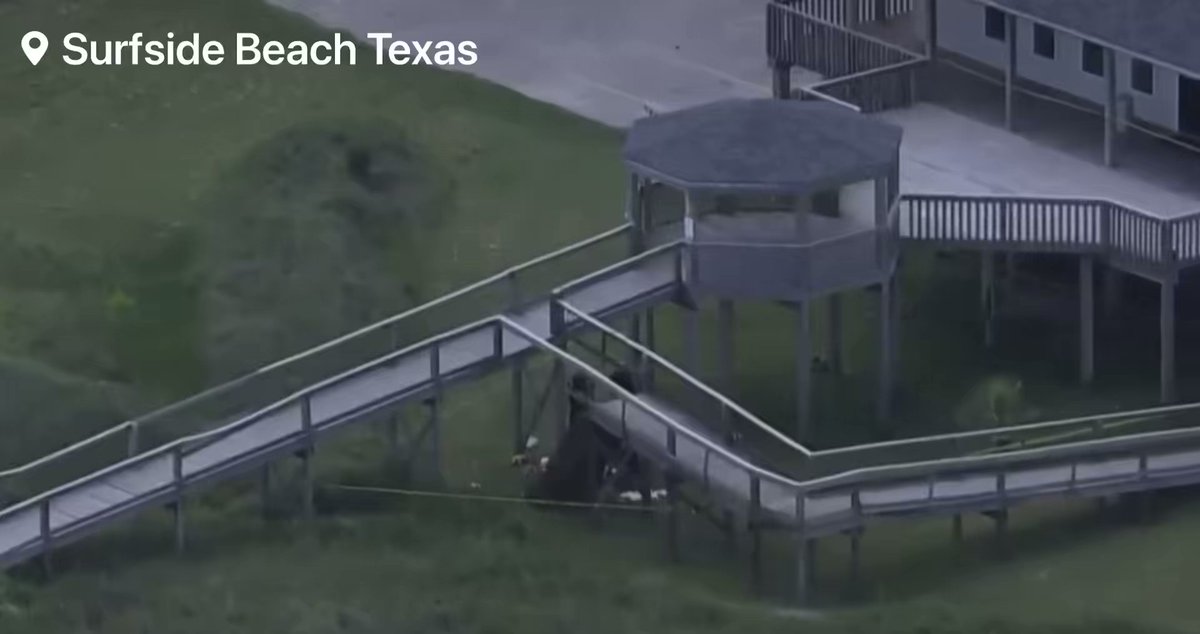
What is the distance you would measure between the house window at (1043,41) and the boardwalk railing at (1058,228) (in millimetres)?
3955

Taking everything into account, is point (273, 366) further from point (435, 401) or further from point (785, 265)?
point (785, 265)

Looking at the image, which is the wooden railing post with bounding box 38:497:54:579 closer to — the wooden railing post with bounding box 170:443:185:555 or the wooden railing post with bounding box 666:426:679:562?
the wooden railing post with bounding box 170:443:185:555

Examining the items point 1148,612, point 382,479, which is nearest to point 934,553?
point 1148,612

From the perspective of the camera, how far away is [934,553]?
139 ft

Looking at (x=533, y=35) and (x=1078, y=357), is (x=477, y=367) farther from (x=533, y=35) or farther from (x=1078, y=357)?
(x=533, y=35)

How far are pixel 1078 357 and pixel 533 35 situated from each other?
14984 millimetres

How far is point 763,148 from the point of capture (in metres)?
44.3

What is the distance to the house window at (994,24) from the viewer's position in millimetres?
49812

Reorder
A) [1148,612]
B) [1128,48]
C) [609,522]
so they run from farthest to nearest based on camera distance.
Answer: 1. [1128,48]
2. [609,522]
3. [1148,612]

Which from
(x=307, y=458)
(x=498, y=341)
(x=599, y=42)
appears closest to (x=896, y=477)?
(x=498, y=341)

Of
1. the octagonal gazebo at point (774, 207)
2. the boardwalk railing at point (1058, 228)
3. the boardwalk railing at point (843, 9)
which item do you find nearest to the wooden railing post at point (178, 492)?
the octagonal gazebo at point (774, 207)

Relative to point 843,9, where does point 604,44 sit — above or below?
below

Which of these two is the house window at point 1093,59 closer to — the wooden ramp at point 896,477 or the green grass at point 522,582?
the wooden ramp at point 896,477

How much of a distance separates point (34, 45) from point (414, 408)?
1617 centimetres
